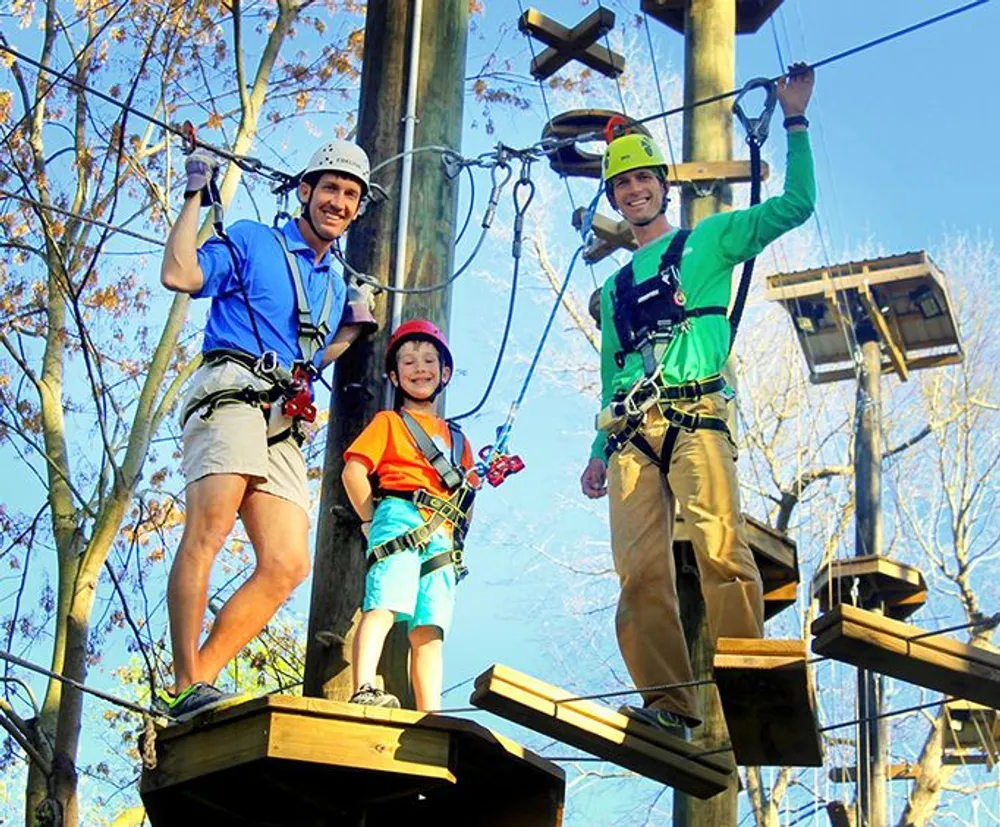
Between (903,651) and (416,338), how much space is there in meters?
2.04

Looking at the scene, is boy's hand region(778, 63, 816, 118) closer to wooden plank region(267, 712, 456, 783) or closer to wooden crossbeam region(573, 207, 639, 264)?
wooden plank region(267, 712, 456, 783)

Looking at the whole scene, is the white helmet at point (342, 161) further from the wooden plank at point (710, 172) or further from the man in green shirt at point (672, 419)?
the wooden plank at point (710, 172)

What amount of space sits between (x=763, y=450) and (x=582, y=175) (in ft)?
27.6

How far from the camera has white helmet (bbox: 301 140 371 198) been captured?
6219mm

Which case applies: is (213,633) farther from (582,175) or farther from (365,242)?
(582,175)

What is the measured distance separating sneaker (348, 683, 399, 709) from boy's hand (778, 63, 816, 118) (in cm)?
252

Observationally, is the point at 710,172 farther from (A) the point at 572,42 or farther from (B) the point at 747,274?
(B) the point at 747,274

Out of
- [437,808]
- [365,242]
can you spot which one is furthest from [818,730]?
[365,242]

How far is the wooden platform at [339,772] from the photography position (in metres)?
5.00

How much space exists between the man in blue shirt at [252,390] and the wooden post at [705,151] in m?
3.09

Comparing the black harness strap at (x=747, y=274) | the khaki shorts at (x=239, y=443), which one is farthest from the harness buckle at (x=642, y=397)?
the khaki shorts at (x=239, y=443)

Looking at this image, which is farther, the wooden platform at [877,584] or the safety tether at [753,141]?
the wooden platform at [877,584]

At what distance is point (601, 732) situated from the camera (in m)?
5.52

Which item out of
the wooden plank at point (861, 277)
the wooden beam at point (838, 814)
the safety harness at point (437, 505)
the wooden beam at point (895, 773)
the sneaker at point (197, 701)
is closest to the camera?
the sneaker at point (197, 701)
